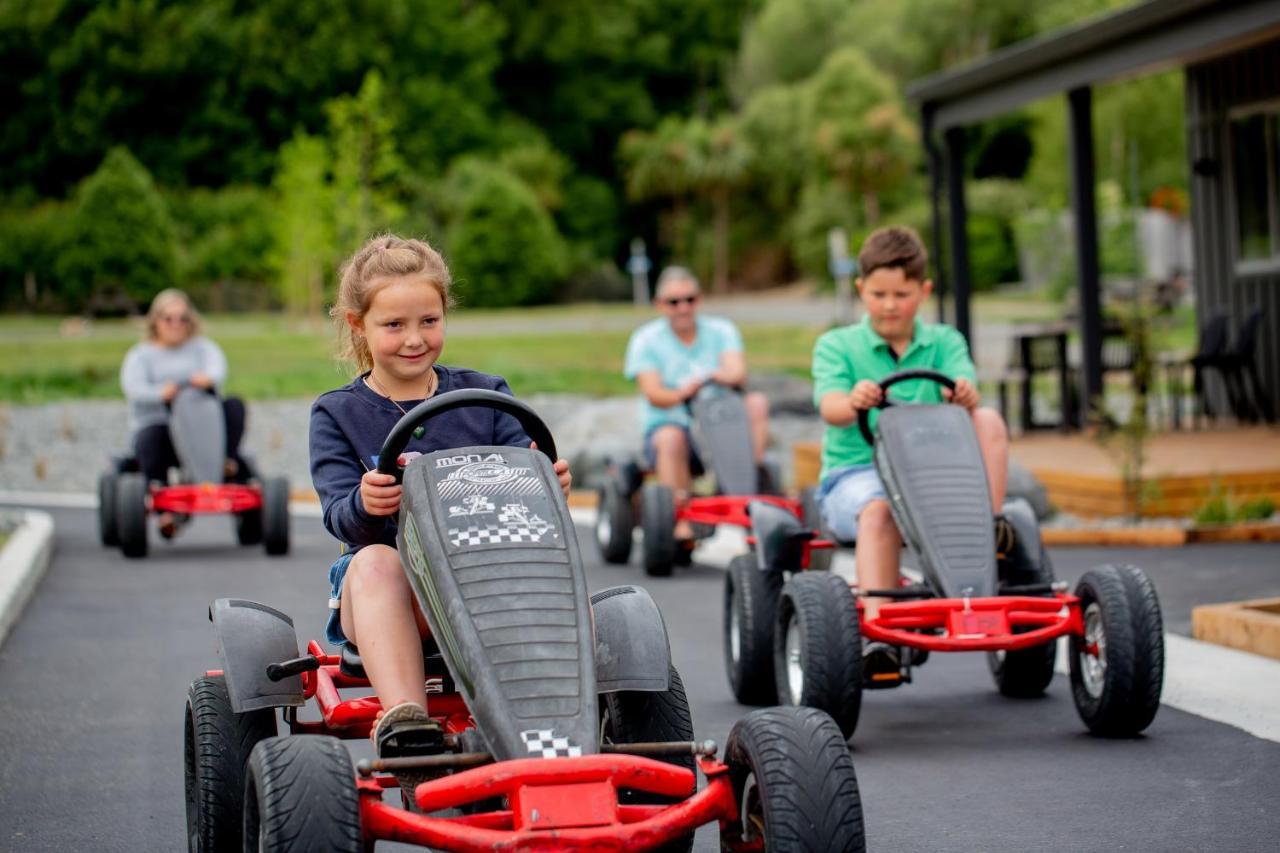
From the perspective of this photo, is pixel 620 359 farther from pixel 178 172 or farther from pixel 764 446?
pixel 178 172

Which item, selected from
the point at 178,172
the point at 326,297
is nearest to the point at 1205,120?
the point at 326,297

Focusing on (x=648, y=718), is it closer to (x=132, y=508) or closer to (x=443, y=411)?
(x=443, y=411)

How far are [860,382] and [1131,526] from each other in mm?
5144

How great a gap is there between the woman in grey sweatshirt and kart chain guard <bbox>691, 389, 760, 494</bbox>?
357cm

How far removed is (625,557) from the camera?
35.4 ft

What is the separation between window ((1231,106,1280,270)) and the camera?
51.0 ft

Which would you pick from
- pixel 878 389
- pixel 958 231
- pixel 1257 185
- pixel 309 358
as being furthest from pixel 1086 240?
pixel 309 358

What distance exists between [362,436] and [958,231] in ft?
41.0

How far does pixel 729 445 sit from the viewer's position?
9.76 meters

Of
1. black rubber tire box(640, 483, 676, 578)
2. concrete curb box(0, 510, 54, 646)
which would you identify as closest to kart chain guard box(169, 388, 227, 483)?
concrete curb box(0, 510, 54, 646)

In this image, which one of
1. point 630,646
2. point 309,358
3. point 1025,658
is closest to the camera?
point 630,646

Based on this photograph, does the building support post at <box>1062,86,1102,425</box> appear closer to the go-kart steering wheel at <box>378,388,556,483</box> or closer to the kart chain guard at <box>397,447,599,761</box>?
the go-kart steering wheel at <box>378,388,556,483</box>

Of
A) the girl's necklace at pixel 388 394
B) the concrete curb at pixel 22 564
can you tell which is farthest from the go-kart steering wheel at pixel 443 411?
the concrete curb at pixel 22 564

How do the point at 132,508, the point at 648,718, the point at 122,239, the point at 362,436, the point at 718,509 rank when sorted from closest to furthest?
1. the point at 648,718
2. the point at 362,436
3. the point at 718,509
4. the point at 132,508
5. the point at 122,239
